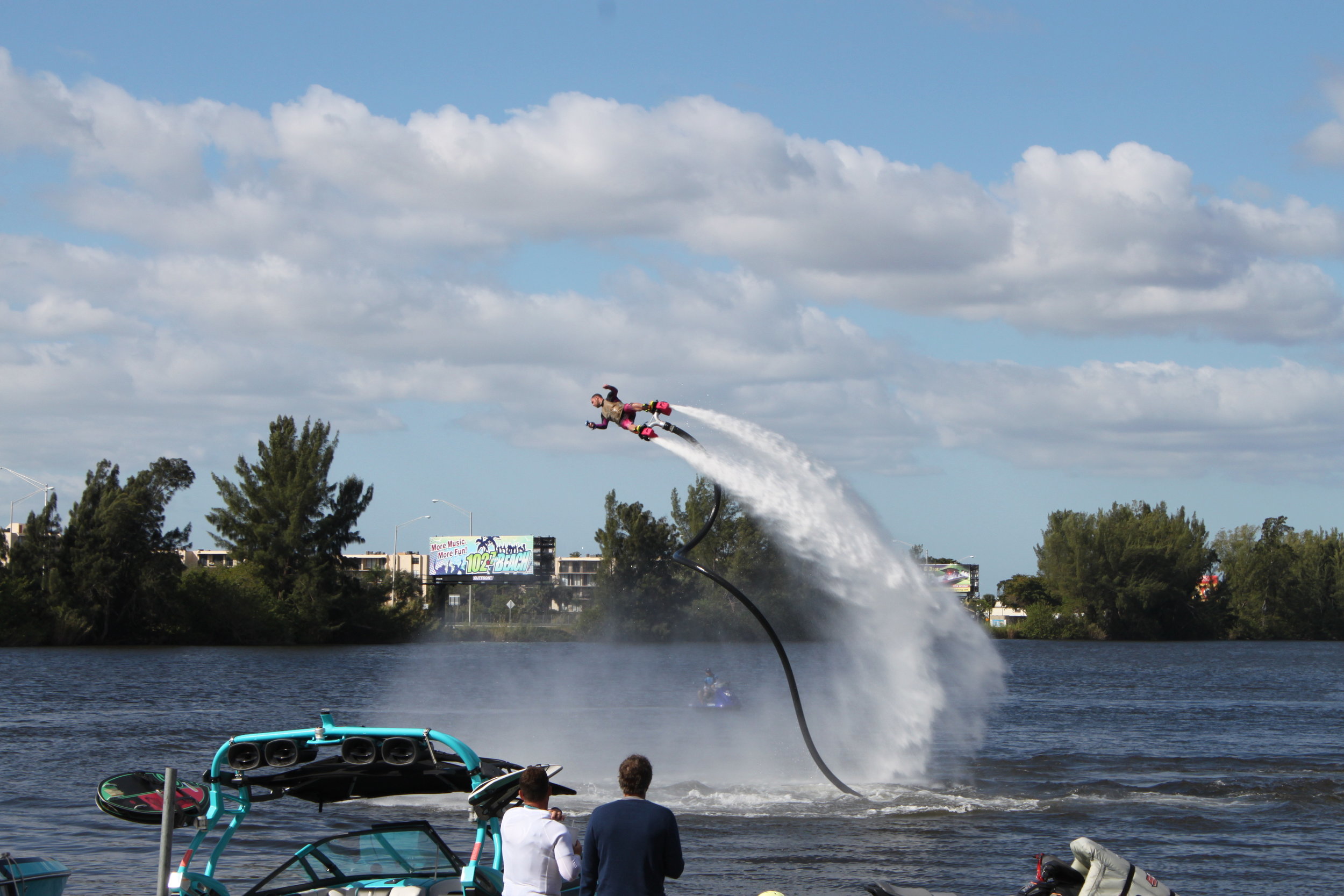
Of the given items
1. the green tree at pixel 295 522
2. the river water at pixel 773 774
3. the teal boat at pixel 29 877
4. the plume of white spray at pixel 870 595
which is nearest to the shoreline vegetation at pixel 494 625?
the green tree at pixel 295 522

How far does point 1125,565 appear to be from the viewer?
128250 millimetres

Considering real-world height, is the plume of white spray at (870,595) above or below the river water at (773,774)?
above

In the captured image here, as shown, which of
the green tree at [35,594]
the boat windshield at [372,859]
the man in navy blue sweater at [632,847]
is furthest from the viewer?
the green tree at [35,594]

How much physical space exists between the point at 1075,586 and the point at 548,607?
68.9 metres

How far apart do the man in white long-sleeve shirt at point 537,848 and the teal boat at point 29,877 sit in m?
5.06

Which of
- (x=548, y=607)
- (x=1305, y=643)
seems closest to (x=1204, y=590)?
(x=1305, y=643)

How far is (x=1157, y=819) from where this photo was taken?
2505 centimetres

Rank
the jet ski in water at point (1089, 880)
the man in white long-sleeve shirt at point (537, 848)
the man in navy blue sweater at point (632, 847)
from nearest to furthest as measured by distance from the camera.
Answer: the man in navy blue sweater at point (632, 847), the man in white long-sleeve shirt at point (537, 848), the jet ski in water at point (1089, 880)

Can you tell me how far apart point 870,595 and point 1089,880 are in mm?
14513

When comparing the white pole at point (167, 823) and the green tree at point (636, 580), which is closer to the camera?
the white pole at point (167, 823)

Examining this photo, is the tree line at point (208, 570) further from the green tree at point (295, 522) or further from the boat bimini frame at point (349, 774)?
the boat bimini frame at point (349, 774)

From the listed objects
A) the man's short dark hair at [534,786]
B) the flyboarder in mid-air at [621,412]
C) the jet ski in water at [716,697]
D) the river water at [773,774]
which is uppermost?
the flyboarder in mid-air at [621,412]

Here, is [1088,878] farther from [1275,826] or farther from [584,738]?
[584,738]

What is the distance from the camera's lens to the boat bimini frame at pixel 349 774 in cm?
926
